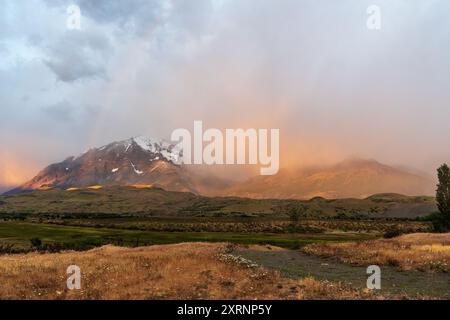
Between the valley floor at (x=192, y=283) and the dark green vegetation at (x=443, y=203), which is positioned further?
the dark green vegetation at (x=443, y=203)

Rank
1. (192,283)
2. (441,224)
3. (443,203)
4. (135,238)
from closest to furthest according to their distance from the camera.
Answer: (192,283) → (135,238) → (441,224) → (443,203)

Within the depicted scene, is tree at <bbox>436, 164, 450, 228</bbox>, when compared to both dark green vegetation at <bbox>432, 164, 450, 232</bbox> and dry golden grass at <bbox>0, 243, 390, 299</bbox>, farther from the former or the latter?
dry golden grass at <bbox>0, 243, 390, 299</bbox>

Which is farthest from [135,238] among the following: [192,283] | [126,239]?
[192,283]

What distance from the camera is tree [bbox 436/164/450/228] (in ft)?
344

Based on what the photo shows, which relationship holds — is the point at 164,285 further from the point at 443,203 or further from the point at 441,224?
the point at 443,203

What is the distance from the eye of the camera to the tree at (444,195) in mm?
104875

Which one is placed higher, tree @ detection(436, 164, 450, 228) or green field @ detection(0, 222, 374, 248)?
tree @ detection(436, 164, 450, 228)

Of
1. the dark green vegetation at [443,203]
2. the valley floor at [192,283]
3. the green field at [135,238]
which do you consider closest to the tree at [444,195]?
the dark green vegetation at [443,203]

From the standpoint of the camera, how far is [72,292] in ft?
67.9

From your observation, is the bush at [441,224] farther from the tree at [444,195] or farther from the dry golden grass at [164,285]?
the dry golden grass at [164,285]

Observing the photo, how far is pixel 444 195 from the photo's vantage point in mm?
106688

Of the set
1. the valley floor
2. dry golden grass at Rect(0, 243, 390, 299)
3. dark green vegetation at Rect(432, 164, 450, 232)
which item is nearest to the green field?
dark green vegetation at Rect(432, 164, 450, 232)
